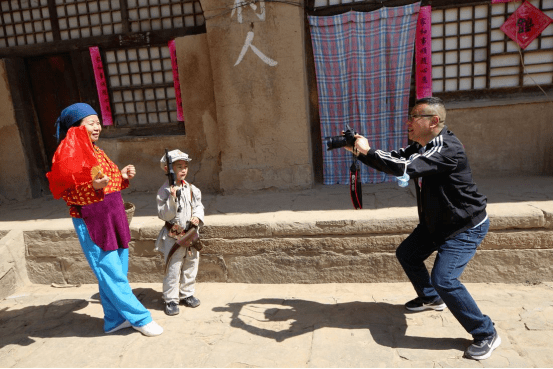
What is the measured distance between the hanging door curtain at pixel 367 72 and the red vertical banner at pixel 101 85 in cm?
317

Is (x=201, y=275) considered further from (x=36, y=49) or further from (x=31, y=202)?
(x=36, y=49)

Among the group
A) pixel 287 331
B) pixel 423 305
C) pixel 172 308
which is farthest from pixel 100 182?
pixel 423 305

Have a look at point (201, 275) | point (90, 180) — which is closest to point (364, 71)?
point (201, 275)

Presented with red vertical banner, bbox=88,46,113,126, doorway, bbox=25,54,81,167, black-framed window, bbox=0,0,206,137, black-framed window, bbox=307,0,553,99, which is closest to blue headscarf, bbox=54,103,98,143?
black-framed window, bbox=0,0,206,137

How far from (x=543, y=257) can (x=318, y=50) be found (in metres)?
3.42

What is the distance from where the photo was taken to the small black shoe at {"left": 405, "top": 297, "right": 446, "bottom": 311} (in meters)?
3.38

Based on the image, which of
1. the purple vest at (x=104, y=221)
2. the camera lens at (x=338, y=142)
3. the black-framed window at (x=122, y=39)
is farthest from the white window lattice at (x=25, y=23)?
the camera lens at (x=338, y=142)

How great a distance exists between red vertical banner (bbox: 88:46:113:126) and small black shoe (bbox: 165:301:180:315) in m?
3.56

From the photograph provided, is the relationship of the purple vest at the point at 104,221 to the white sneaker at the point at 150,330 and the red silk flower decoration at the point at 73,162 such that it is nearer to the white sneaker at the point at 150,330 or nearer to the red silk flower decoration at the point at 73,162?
the red silk flower decoration at the point at 73,162

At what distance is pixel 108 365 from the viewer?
295 centimetres

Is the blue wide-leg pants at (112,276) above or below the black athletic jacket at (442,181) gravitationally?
below

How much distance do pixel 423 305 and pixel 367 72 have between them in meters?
3.02

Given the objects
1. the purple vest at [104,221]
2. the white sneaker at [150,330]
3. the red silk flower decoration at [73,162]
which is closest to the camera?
the red silk flower decoration at [73,162]

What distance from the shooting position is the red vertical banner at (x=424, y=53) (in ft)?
16.7
